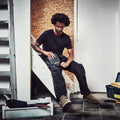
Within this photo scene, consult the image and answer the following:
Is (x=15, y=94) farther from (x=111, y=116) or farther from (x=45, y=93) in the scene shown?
(x=111, y=116)

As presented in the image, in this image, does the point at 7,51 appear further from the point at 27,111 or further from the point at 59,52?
the point at 27,111

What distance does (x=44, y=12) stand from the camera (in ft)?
11.8

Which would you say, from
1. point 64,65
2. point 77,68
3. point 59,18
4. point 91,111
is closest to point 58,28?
point 59,18

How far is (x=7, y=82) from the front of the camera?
329 cm

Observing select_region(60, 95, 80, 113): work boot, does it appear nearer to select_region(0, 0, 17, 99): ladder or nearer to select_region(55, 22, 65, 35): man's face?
select_region(0, 0, 17, 99): ladder

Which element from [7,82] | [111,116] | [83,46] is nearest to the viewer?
[111,116]

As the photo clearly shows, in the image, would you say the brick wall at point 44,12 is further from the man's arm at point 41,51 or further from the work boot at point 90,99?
the work boot at point 90,99

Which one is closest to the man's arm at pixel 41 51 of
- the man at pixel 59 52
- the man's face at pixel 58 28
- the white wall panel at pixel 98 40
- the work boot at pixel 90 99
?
the man at pixel 59 52

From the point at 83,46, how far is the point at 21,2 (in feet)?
4.95

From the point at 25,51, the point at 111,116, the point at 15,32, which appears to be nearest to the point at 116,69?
the point at 111,116

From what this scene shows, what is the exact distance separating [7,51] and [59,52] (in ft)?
3.14

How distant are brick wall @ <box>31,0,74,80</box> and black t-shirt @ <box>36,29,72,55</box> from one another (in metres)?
0.12

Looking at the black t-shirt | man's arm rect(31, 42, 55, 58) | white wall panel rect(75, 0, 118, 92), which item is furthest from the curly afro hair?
man's arm rect(31, 42, 55, 58)

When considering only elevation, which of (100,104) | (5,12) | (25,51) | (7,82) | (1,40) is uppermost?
(5,12)
